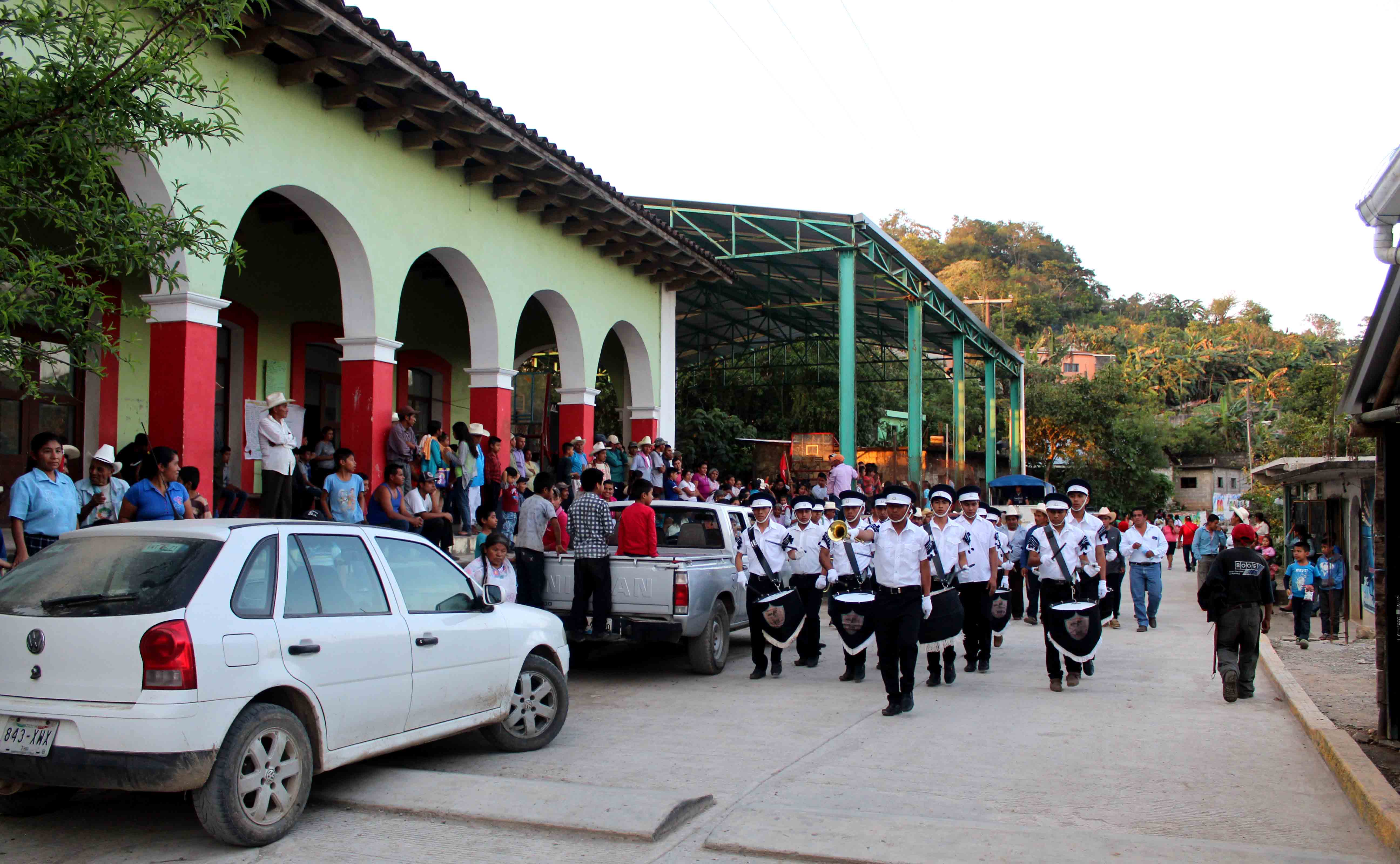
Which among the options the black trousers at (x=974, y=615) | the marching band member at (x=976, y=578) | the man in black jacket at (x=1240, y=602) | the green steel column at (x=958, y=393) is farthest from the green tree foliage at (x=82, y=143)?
the green steel column at (x=958, y=393)

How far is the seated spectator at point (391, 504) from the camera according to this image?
1146 centimetres

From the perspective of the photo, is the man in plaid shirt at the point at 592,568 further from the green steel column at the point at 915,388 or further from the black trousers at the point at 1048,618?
the green steel column at the point at 915,388

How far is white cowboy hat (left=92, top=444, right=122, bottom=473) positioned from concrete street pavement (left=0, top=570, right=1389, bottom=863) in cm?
377

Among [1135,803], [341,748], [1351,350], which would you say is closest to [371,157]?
[341,748]

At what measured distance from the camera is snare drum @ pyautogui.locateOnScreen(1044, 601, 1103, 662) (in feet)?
34.0

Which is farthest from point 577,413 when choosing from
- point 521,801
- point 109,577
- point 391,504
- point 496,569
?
point 109,577

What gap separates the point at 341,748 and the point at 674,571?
15.3 feet

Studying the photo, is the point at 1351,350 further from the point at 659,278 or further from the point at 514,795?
the point at 514,795

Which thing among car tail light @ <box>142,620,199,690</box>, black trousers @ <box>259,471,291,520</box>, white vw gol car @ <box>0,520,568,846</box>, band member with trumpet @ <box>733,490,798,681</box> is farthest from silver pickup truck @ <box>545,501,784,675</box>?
car tail light @ <box>142,620,199,690</box>

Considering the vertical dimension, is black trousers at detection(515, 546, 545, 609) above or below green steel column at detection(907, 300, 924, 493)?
below

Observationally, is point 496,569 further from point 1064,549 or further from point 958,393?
point 958,393

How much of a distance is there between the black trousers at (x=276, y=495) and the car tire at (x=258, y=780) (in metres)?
6.08

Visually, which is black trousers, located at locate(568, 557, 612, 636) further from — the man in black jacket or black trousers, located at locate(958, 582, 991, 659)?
the man in black jacket

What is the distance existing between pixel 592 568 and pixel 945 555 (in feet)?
10.8
